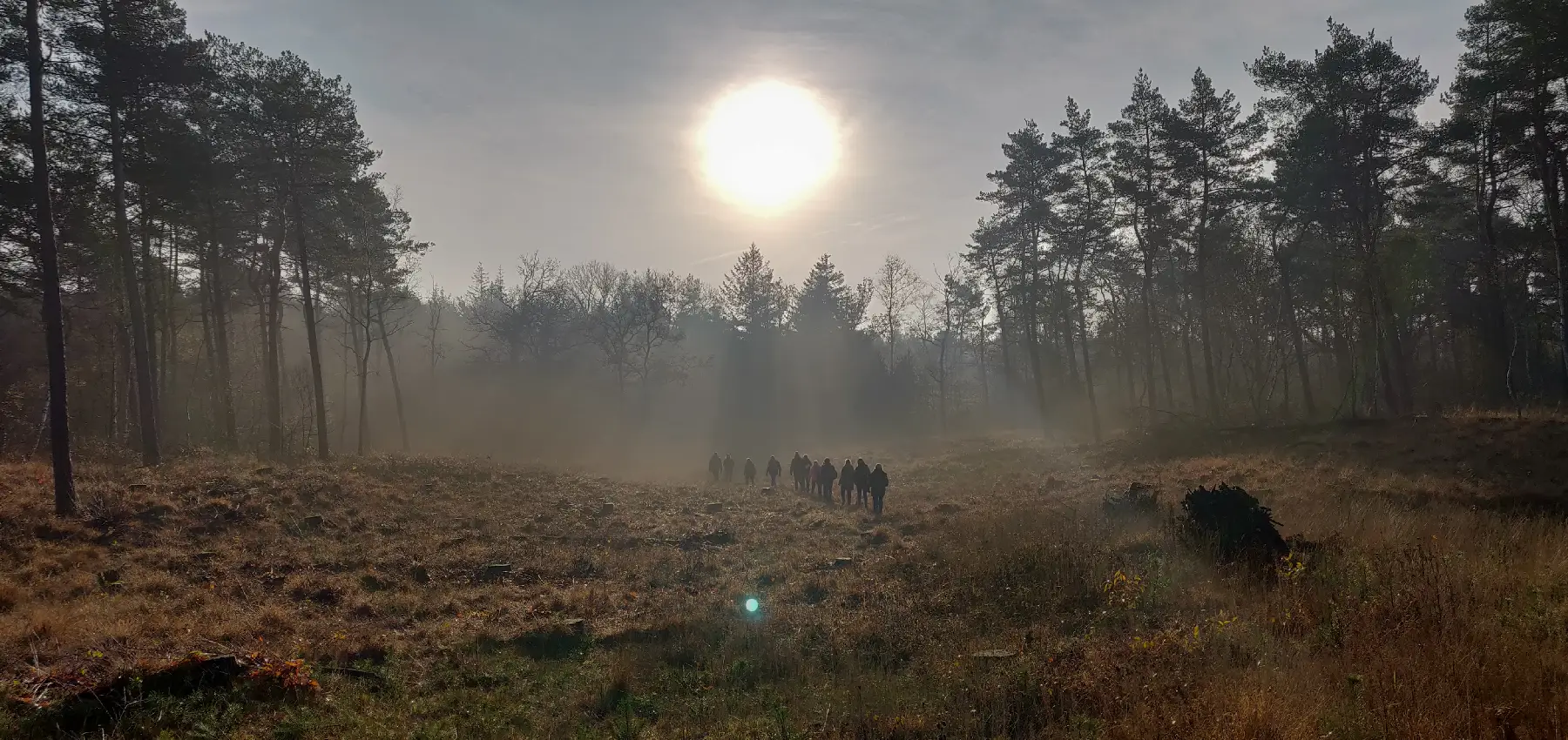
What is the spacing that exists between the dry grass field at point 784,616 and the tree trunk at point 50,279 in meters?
0.79

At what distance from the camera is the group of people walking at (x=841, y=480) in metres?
20.3

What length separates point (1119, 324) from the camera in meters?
45.8

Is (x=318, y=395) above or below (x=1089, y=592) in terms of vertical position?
above

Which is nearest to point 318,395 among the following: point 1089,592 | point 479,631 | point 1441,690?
point 479,631

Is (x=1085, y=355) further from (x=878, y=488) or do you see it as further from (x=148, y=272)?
(x=148, y=272)

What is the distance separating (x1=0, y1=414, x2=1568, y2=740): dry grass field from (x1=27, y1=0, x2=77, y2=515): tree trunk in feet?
2.60

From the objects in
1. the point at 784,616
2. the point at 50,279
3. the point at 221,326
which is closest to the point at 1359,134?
the point at 784,616

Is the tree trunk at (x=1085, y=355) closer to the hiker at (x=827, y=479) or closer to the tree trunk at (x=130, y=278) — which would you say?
the hiker at (x=827, y=479)

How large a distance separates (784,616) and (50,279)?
14.7m

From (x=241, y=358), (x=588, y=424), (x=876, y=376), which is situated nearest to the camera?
(x=241, y=358)

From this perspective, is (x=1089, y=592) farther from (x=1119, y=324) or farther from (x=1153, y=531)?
(x=1119, y=324)

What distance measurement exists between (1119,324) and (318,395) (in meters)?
42.7

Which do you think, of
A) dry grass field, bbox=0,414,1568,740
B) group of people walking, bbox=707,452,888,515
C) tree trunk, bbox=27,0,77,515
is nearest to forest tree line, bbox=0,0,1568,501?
tree trunk, bbox=27,0,77,515

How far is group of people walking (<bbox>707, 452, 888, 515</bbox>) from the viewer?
798 inches
